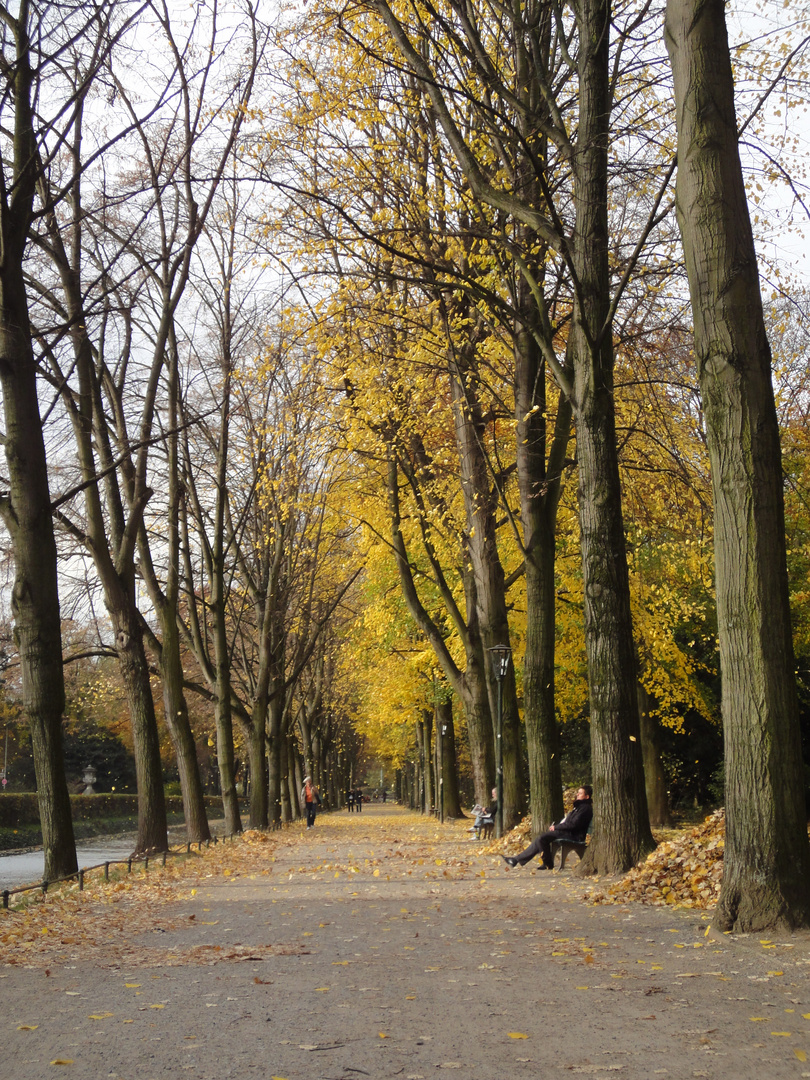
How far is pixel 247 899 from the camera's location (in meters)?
11.4

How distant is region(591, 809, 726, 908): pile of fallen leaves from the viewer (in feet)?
30.3

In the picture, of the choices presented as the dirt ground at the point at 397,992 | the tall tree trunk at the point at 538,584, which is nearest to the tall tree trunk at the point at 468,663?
the tall tree trunk at the point at 538,584

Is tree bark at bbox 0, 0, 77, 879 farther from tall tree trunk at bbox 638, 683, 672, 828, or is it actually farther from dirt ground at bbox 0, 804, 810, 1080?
tall tree trunk at bbox 638, 683, 672, 828

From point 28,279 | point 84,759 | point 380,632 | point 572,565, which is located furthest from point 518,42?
point 84,759

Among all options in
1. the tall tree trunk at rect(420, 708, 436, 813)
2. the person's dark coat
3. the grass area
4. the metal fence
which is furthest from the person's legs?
the tall tree trunk at rect(420, 708, 436, 813)

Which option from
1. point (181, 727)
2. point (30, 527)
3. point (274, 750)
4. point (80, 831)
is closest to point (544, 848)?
point (30, 527)

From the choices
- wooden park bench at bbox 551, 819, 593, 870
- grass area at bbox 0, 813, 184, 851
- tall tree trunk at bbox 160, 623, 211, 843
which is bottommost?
grass area at bbox 0, 813, 184, 851

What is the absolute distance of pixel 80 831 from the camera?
1848 inches

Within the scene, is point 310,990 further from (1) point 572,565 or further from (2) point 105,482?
(1) point 572,565

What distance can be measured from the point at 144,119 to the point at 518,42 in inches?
201

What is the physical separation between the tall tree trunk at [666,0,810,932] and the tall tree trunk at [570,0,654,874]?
297 centimetres

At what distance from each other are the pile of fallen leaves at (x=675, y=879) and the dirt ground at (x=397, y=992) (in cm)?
41

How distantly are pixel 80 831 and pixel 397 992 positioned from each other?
4478 centimetres

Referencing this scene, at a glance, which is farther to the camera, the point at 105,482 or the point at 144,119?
the point at 105,482
